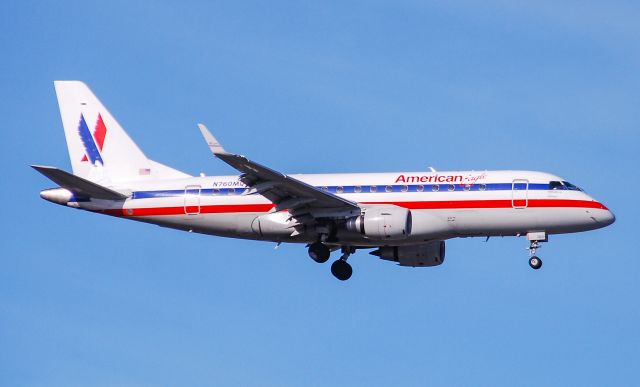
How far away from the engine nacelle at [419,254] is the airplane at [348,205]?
0.15 ft

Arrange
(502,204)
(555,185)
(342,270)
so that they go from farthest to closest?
(342,270) → (555,185) → (502,204)

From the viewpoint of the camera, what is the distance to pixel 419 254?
58812 mm

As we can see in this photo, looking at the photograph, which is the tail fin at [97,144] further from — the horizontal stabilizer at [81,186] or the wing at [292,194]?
the wing at [292,194]

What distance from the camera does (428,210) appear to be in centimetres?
5447

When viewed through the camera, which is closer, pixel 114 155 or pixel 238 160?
pixel 238 160

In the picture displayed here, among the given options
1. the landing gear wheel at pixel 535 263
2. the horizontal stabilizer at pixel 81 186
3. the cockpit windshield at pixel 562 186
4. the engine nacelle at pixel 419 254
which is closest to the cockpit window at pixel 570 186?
the cockpit windshield at pixel 562 186

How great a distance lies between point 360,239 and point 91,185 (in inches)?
494

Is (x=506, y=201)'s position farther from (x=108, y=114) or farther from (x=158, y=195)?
(x=108, y=114)

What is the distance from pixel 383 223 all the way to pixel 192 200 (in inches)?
367

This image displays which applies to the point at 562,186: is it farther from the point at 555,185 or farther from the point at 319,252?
the point at 319,252

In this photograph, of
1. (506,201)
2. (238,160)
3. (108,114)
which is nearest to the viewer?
(238,160)

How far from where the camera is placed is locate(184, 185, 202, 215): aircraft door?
57344 mm

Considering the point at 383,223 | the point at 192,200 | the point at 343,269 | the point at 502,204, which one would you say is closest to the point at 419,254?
the point at 343,269

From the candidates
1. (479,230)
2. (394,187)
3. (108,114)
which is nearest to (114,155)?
(108,114)
